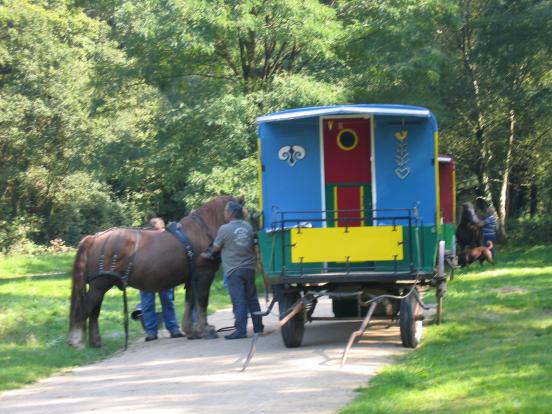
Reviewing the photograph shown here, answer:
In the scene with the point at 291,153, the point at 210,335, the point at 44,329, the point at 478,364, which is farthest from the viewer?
the point at 44,329

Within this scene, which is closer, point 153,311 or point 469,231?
point 153,311

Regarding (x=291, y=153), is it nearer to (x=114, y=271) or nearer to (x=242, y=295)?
(x=242, y=295)

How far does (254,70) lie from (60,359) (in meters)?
17.2

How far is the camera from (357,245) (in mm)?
12672

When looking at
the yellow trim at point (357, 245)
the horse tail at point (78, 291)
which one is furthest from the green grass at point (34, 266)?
the yellow trim at point (357, 245)

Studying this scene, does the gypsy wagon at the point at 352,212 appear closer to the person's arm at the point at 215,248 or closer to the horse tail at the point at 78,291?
the person's arm at the point at 215,248

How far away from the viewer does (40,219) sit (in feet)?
155

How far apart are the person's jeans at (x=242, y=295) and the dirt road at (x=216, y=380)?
0.29 metres

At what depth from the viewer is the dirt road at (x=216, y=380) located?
9250 mm

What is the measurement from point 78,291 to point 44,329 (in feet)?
8.81

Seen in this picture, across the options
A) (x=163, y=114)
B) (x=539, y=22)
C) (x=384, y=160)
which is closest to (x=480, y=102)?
(x=539, y=22)

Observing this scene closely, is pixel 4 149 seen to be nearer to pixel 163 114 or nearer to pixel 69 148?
pixel 69 148

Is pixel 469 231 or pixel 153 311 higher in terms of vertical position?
pixel 469 231

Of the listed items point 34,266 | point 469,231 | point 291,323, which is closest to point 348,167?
point 291,323
